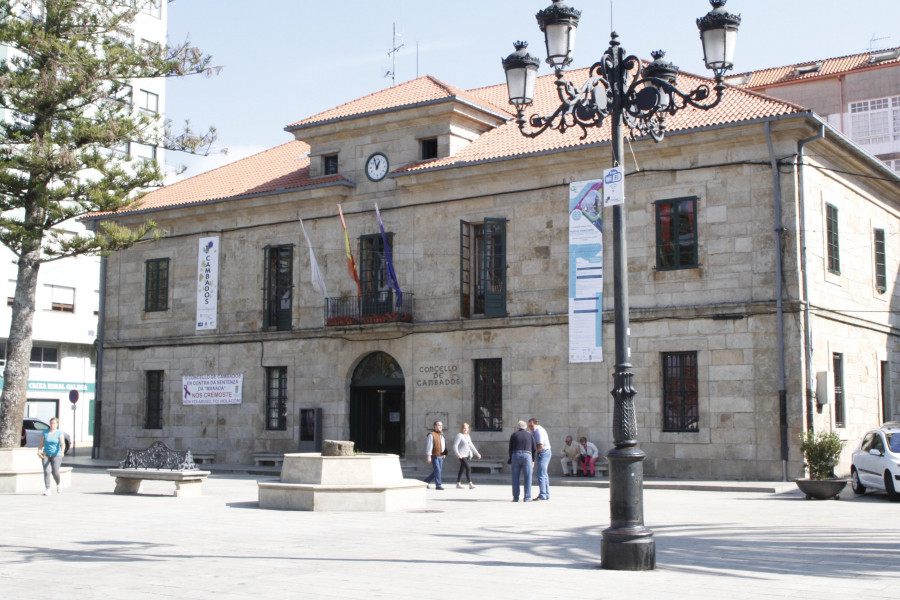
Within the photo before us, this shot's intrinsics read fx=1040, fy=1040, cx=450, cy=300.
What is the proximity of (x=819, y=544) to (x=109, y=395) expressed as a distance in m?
27.6

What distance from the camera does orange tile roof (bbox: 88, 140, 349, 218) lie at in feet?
107

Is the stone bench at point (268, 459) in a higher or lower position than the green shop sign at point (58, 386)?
lower

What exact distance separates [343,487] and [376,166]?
1507cm

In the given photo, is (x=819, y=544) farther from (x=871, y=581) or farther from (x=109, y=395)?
(x=109, y=395)

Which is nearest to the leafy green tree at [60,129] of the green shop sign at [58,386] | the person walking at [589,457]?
the person walking at [589,457]

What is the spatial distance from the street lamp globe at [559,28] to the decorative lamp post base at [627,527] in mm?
4663

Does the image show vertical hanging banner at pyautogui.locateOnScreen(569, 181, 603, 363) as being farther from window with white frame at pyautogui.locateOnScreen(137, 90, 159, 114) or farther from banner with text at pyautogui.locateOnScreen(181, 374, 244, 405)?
window with white frame at pyautogui.locateOnScreen(137, 90, 159, 114)

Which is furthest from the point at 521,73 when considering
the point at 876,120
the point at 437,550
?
the point at 876,120

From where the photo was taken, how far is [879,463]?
20109 mm

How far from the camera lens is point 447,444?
28.1 m

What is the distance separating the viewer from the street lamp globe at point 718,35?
11.7 meters

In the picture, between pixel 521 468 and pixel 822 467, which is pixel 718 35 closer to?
pixel 521 468

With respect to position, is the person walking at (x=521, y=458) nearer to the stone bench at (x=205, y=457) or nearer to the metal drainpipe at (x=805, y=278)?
the metal drainpipe at (x=805, y=278)

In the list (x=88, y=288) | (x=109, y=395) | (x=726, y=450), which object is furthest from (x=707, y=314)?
(x=88, y=288)
